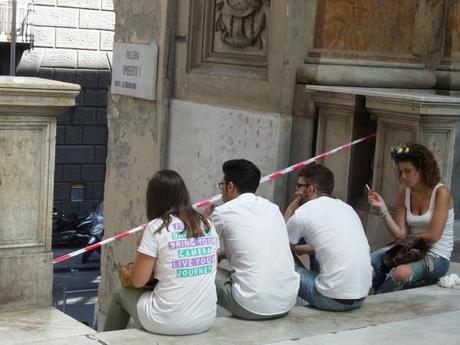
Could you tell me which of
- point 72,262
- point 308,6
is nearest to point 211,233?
point 308,6

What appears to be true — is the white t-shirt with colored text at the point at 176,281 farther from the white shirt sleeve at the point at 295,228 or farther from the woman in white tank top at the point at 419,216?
the woman in white tank top at the point at 419,216

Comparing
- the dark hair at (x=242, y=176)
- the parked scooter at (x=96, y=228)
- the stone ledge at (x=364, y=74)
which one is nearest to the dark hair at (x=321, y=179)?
the dark hair at (x=242, y=176)

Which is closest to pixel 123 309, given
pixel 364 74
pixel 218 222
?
pixel 218 222

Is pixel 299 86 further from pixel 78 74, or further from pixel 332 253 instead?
pixel 78 74

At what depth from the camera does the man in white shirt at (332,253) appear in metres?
5.98

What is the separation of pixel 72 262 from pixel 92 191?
361 cm

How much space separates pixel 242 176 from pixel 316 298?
34.2 inches

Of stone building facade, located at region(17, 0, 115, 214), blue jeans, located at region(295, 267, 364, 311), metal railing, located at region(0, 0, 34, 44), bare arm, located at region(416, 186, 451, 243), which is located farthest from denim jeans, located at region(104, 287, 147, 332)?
metal railing, located at region(0, 0, 34, 44)

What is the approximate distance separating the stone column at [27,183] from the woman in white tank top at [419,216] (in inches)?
86.9

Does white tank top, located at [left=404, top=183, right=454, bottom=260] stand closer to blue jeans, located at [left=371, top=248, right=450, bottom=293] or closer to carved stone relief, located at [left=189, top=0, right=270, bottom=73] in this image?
blue jeans, located at [left=371, top=248, right=450, bottom=293]

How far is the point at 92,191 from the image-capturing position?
20219 millimetres

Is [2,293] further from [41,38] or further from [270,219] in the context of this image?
[41,38]

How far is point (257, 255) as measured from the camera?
5699mm

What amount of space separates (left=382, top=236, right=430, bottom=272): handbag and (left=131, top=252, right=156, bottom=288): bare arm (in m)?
2.05
